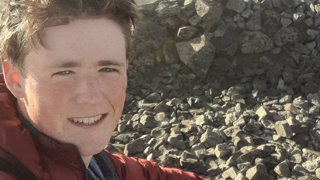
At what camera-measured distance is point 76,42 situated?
2.39 m

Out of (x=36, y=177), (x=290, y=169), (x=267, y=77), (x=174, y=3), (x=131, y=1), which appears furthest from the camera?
(x=174, y=3)

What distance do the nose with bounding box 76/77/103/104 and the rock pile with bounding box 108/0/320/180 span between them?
3413 millimetres

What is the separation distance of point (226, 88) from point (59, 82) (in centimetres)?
550

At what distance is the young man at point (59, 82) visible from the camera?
7.86 ft

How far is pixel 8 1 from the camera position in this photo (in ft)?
8.37

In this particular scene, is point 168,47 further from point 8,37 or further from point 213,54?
point 8,37

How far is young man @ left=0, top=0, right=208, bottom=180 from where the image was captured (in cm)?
240

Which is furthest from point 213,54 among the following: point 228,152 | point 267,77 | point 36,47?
point 36,47

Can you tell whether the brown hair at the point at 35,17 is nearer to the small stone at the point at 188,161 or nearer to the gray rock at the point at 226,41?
the small stone at the point at 188,161

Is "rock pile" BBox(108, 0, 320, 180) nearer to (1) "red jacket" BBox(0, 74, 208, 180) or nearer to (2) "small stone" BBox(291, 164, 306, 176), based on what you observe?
(2) "small stone" BBox(291, 164, 306, 176)

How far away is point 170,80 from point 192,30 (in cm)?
95

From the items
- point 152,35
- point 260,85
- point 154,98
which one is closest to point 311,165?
point 260,85

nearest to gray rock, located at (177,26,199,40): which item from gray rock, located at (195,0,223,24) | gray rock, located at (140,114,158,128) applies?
gray rock, located at (195,0,223,24)

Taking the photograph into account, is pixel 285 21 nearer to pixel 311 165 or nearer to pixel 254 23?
pixel 254 23
